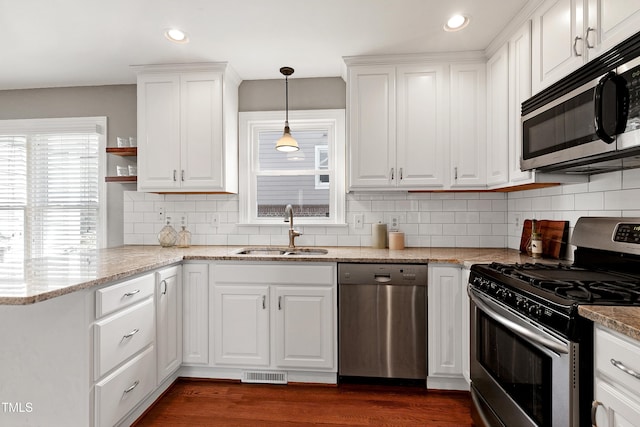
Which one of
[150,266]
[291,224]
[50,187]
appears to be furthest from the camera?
[50,187]

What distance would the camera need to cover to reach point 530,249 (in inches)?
96.6

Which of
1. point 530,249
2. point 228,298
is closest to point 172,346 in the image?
point 228,298

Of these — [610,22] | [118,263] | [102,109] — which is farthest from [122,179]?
[610,22]

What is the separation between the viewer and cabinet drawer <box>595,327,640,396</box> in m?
0.96

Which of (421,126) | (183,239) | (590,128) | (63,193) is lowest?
(183,239)

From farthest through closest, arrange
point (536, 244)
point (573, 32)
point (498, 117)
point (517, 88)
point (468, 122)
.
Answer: point (468, 122)
point (498, 117)
point (536, 244)
point (517, 88)
point (573, 32)

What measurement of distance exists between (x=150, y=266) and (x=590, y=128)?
89.4 inches

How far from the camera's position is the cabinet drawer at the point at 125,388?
1.69 meters

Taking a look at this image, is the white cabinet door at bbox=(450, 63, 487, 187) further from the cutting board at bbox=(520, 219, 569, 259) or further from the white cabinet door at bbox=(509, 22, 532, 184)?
the cutting board at bbox=(520, 219, 569, 259)

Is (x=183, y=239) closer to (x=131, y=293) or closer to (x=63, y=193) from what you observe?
(x=131, y=293)

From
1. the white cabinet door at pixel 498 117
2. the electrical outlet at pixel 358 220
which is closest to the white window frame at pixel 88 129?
the electrical outlet at pixel 358 220

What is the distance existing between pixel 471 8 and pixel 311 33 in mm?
991

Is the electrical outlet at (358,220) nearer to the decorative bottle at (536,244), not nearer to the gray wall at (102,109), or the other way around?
the decorative bottle at (536,244)

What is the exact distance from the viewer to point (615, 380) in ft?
3.43
